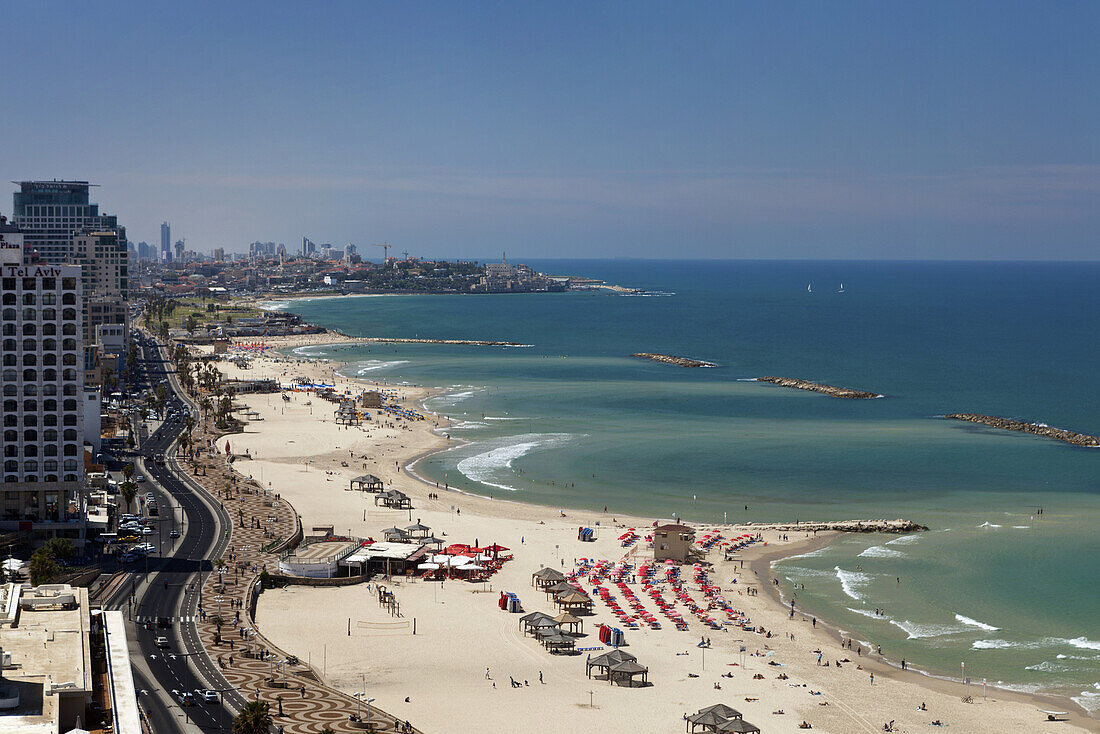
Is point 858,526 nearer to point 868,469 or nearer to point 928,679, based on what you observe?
point 868,469

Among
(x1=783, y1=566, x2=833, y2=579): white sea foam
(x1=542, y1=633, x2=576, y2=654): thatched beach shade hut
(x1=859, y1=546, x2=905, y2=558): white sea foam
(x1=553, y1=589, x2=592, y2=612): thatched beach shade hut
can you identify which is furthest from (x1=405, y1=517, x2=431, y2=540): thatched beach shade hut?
(x1=859, y1=546, x2=905, y2=558): white sea foam

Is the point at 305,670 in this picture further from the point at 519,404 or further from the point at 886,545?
the point at 519,404

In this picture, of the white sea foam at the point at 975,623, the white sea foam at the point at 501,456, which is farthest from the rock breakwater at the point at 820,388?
the white sea foam at the point at 975,623

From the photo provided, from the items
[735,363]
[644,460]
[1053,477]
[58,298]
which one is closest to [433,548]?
[58,298]

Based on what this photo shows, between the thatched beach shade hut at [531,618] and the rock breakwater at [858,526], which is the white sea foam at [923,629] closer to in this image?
the thatched beach shade hut at [531,618]

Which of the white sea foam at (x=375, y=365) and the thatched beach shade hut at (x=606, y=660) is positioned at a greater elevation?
the white sea foam at (x=375, y=365)
